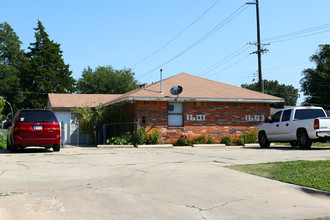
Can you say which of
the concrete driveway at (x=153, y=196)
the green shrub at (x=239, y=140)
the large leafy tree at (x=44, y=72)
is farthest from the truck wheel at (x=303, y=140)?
the large leafy tree at (x=44, y=72)

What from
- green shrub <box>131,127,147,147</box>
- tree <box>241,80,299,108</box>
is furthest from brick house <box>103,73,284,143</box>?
tree <box>241,80,299,108</box>

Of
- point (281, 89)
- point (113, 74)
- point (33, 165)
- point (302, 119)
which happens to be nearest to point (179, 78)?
point (302, 119)

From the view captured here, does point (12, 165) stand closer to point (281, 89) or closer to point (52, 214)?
point (52, 214)

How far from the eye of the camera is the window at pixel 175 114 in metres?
21.8

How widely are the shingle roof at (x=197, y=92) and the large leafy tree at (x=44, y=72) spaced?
1378 inches

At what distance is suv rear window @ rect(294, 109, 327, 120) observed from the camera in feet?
57.3

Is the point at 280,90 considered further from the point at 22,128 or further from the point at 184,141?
the point at 22,128

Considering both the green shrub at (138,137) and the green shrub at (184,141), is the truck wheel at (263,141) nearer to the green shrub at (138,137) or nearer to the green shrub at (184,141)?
the green shrub at (184,141)

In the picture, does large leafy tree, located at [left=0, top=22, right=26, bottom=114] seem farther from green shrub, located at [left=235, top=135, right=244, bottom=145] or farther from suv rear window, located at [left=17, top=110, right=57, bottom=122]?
suv rear window, located at [left=17, top=110, right=57, bottom=122]

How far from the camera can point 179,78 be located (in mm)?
26000

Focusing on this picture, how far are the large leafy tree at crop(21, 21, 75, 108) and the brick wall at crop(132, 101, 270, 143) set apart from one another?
37.6 meters

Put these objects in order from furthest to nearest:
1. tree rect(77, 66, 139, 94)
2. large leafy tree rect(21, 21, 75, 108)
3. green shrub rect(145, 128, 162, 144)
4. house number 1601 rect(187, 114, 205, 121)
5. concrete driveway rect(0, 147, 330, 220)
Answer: tree rect(77, 66, 139, 94), large leafy tree rect(21, 21, 75, 108), house number 1601 rect(187, 114, 205, 121), green shrub rect(145, 128, 162, 144), concrete driveway rect(0, 147, 330, 220)

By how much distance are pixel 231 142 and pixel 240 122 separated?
4.69ft

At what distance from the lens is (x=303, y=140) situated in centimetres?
1688
